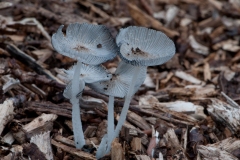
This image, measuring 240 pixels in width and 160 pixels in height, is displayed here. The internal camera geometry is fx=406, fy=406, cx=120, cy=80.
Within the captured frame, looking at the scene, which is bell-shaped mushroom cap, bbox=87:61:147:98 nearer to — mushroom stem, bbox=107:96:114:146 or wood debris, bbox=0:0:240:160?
mushroom stem, bbox=107:96:114:146

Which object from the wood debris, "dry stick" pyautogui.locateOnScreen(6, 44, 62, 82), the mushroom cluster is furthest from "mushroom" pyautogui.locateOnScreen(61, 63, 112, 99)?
"dry stick" pyautogui.locateOnScreen(6, 44, 62, 82)

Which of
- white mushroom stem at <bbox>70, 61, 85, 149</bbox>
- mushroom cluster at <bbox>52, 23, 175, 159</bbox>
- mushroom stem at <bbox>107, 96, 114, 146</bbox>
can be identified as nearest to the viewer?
mushroom cluster at <bbox>52, 23, 175, 159</bbox>

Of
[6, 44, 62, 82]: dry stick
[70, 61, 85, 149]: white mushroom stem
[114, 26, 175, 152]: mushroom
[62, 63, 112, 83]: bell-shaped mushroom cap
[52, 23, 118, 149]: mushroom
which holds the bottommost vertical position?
[6, 44, 62, 82]: dry stick

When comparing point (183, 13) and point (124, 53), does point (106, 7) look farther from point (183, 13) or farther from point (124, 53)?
point (124, 53)

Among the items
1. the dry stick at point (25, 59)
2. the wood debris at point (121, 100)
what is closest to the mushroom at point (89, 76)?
the wood debris at point (121, 100)

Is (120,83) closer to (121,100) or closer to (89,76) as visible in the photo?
(89,76)

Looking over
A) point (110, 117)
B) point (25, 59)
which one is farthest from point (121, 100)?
point (25, 59)

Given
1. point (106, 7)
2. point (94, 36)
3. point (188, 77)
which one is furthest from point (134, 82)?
point (106, 7)
